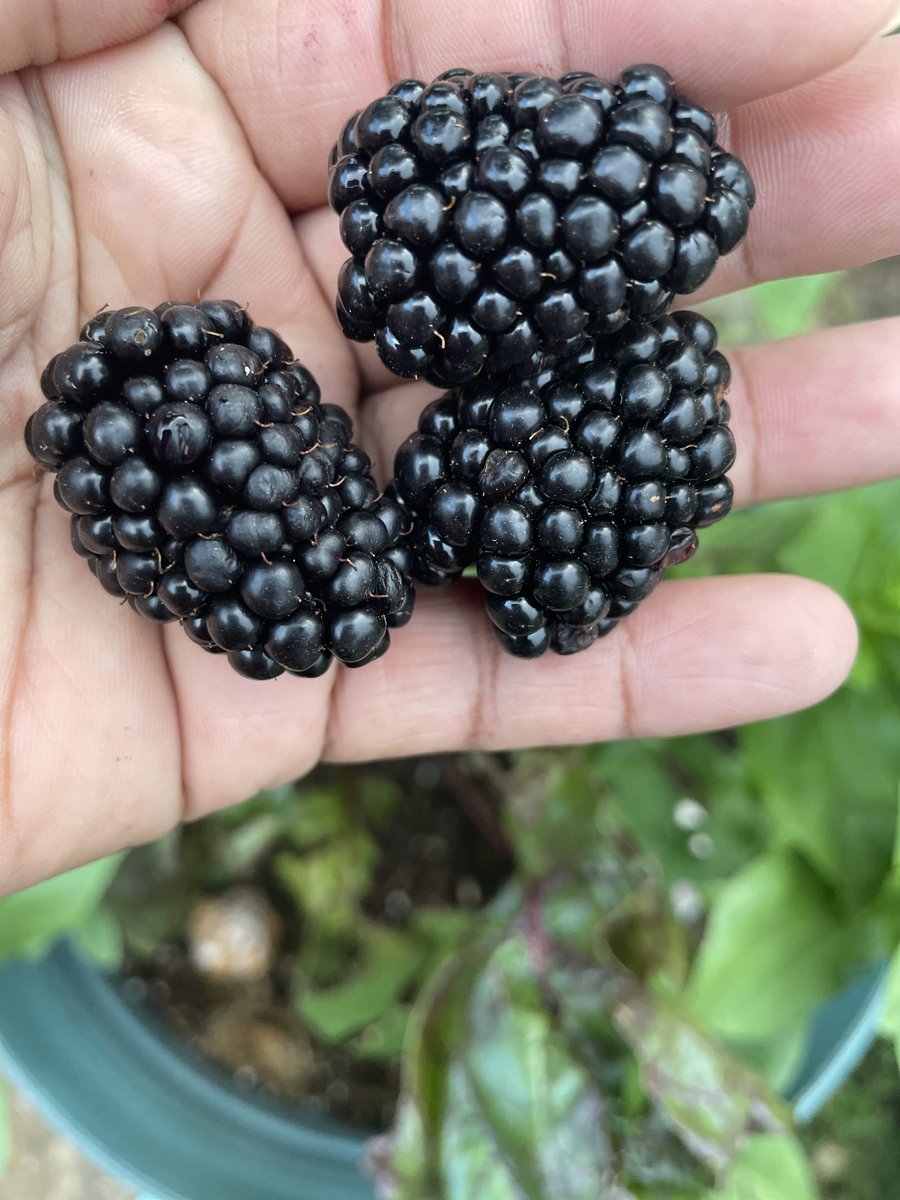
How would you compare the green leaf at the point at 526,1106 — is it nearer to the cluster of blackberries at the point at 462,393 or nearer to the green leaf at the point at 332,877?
the green leaf at the point at 332,877

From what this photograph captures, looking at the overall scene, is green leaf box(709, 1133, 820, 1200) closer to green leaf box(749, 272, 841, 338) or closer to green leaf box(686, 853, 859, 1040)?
green leaf box(686, 853, 859, 1040)

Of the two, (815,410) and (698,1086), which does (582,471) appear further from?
(698,1086)

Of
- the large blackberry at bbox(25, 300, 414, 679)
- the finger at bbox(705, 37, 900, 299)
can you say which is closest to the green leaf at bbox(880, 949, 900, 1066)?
the large blackberry at bbox(25, 300, 414, 679)

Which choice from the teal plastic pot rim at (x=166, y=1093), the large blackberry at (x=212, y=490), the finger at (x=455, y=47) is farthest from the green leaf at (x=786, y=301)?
the teal plastic pot rim at (x=166, y=1093)

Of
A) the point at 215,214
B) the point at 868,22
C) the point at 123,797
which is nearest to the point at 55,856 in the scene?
the point at 123,797

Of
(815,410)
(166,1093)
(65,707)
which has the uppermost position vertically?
(815,410)

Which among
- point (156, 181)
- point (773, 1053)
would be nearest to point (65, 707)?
point (156, 181)
